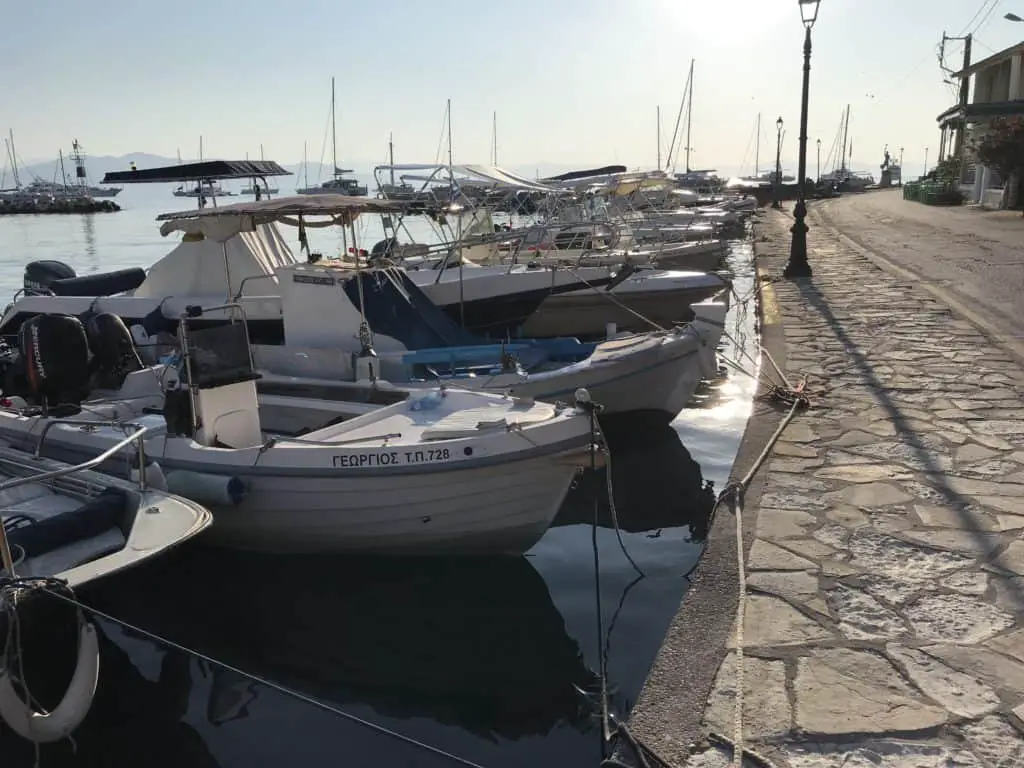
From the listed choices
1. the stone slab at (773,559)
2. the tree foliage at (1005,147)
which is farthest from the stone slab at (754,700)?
the tree foliage at (1005,147)

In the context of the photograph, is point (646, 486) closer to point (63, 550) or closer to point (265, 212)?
point (265, 212)

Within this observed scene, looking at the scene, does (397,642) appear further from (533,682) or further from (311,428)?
(311,428)

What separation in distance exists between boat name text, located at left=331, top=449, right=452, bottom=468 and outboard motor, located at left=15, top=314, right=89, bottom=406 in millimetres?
3440

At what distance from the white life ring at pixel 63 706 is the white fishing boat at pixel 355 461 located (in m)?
1.80

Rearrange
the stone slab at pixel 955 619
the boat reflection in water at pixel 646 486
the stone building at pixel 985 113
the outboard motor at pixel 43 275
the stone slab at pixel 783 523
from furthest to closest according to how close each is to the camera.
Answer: the stone building at pixel 985 113
the outboard motor at pixel 43 275
the boat reflection in water at pixel 646 486
the stone slab at pixel 783 523
the stone slab at pixel 955 619

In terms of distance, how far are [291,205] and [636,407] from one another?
4.46m

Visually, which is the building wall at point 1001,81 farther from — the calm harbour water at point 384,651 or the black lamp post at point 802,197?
the calm harbour water at point 384,651

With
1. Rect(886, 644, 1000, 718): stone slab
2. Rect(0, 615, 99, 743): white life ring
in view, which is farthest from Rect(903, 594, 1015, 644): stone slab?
Rect(0, 615, 99, 743): white life ring

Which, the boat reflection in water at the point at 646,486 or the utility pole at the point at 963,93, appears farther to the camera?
the utility pole at the point at 963,93

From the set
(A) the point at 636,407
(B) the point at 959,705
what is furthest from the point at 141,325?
(B) the point at 959,705

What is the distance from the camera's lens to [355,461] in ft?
20.5

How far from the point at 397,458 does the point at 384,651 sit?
1.35 meters

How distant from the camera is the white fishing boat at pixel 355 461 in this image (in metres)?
6.22

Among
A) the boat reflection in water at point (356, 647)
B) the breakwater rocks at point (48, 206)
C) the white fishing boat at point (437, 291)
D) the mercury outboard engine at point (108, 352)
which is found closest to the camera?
the boat reflection in water at point (356, 647)
